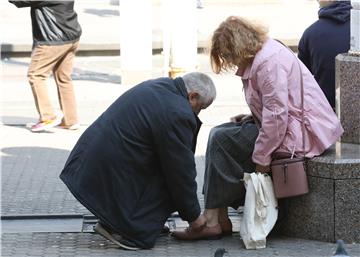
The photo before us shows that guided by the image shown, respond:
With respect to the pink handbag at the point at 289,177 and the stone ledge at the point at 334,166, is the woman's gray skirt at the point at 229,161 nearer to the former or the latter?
the pink handbag at the point at 289,177

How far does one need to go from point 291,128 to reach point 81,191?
128cm

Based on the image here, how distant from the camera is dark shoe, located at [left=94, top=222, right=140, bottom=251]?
20.2 feet

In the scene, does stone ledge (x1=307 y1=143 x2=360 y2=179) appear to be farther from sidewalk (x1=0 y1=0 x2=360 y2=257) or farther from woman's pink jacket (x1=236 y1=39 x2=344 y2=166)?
sidewalk (x1=0 y1=0 x2=360 y2=257)

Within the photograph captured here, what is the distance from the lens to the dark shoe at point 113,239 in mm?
6160

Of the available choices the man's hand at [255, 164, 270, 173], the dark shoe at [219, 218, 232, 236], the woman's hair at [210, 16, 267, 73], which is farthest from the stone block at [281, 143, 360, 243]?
the woman's hair at [210, 16, 267, 73]

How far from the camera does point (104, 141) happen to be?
6152mm

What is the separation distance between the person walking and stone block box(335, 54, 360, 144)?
3.65 meters

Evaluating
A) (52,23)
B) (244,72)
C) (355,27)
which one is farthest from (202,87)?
(52,23)

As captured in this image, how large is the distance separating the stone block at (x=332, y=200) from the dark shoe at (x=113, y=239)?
39.8 inches

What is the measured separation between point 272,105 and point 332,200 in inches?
25.7

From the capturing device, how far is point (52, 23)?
9672 mm

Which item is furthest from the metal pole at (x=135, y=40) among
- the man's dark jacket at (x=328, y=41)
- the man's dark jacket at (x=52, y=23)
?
the man's dark jacket at (x=328, y=41)

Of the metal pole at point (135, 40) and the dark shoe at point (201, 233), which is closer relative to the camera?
the dark shoe at point (201, 233)

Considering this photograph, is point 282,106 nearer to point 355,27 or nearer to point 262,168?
point 262,168
